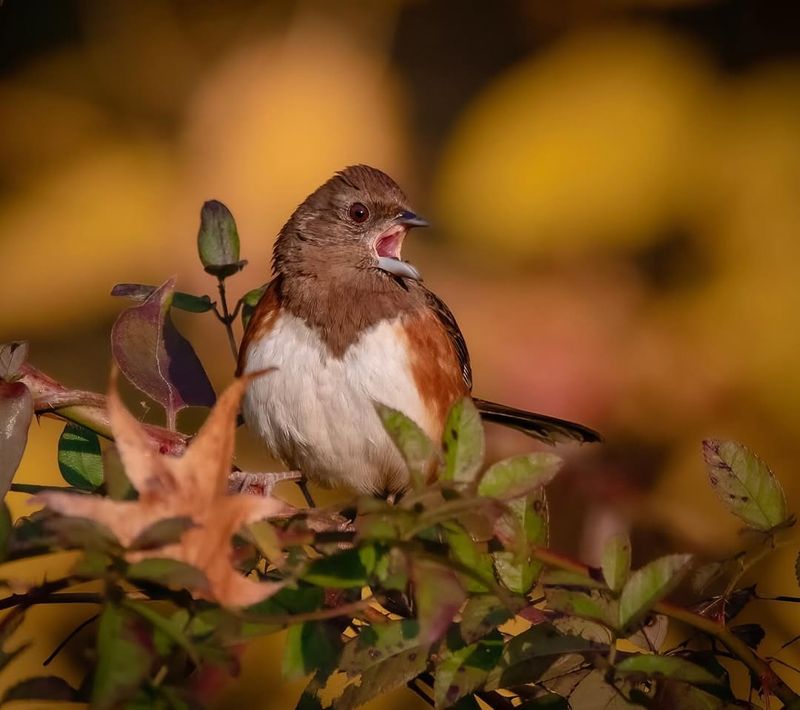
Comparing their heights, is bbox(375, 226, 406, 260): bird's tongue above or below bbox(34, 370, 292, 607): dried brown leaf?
below

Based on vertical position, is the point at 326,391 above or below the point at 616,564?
below

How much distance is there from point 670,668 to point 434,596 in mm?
175

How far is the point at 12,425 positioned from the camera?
0.88 metres

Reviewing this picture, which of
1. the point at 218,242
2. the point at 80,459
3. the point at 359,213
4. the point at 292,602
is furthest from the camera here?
the point at 359,213

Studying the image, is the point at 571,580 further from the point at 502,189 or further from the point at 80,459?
the point at 502,189

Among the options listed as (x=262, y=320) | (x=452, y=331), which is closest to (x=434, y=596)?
(x=262, y=320)

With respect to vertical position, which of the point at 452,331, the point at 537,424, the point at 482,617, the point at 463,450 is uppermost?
the point at 463,450

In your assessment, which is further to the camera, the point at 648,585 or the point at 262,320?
the point at 262,320

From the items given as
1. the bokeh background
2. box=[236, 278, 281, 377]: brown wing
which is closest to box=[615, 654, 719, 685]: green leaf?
box=[236, 278, 281, 377]: brown wing

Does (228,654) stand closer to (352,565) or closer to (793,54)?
(352,565)

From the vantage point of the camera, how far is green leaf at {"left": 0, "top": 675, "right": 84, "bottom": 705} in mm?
698

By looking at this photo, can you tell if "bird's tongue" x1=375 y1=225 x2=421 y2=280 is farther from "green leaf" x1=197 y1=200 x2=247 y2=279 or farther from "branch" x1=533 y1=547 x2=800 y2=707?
"branch" x1=533 y1=547 x2=800 y2=707

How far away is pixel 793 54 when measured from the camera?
214 cm

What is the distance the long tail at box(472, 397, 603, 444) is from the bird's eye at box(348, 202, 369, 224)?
329mm
